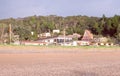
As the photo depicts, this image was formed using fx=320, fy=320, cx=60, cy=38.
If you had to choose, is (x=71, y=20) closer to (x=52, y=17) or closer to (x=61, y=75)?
(x=52, y=17)

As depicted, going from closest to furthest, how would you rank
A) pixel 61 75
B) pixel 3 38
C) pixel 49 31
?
pixel 61 75 < pixel 3 38 < pixel 49 31

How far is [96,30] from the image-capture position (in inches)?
3546

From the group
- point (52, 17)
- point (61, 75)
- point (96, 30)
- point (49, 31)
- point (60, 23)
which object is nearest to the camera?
point (61, 75)

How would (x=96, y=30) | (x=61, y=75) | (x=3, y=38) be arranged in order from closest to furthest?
(x=61, y=75), (x=3, y=38), (x=96, y=30)

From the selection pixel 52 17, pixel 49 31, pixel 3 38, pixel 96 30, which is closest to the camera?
pixel 3 38

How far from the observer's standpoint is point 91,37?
8244 cm

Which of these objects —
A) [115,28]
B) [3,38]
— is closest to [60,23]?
[115,28]

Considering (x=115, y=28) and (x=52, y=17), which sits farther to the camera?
(x=52, y=17)

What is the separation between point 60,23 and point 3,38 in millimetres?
53313

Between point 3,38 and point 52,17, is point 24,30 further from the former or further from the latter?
point 52,17

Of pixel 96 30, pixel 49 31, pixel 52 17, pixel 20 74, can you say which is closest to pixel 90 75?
pixel 20 74

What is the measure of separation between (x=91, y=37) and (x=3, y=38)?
77.1 ft

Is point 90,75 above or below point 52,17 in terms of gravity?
below

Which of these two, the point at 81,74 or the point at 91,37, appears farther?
the point at 91,37
